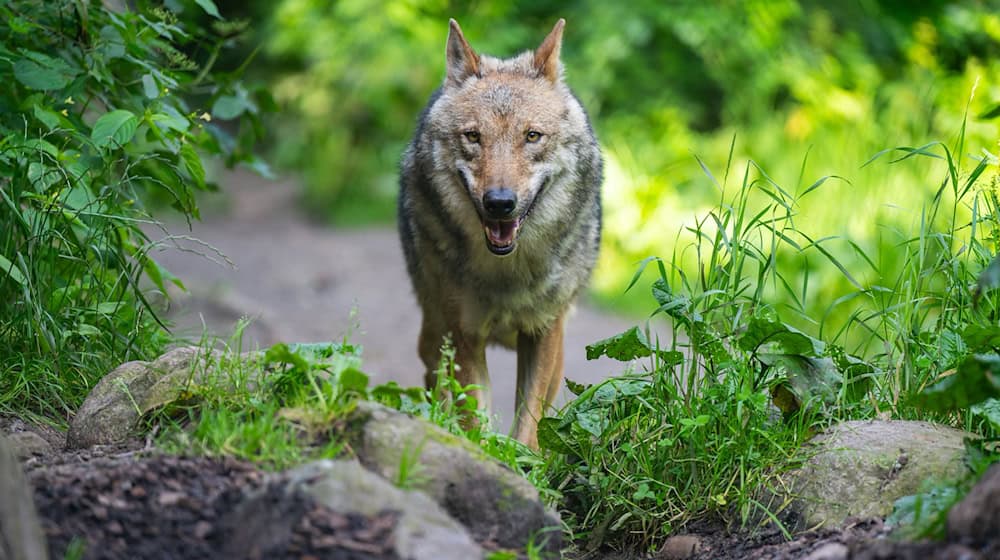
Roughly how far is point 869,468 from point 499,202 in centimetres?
183

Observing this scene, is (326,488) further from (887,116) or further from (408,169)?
(887,116)

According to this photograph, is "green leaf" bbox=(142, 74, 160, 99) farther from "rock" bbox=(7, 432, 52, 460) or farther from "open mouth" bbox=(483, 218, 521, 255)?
"open mouth" bbox=(483, 218, 521, 255)

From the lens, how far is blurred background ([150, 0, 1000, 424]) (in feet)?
31.1

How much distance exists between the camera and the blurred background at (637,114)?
9.47 m

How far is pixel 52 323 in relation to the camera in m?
3.66

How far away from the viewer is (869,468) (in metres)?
3.21

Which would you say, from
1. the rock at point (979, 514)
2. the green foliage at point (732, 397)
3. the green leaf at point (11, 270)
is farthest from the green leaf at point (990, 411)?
the green leaf at point (11, 270)

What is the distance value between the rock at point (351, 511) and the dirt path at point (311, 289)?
445cm

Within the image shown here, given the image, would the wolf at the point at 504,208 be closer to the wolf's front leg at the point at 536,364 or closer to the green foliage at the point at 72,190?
the wolf's front leg at the point at 536,364

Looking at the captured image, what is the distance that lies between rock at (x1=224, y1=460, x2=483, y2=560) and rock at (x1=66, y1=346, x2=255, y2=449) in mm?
871

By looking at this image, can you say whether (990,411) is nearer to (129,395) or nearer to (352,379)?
(352,379)

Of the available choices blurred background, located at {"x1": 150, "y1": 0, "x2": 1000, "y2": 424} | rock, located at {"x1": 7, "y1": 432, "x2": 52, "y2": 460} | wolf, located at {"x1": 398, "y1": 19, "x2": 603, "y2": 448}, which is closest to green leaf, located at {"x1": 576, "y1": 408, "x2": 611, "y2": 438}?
wolf, located at {"x1": 398, "y1": 19, "x2": 603, "y2": 448}

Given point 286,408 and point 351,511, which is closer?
point 351,511

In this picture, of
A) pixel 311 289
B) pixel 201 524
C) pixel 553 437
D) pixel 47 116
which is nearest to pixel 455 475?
pixel 201 524
